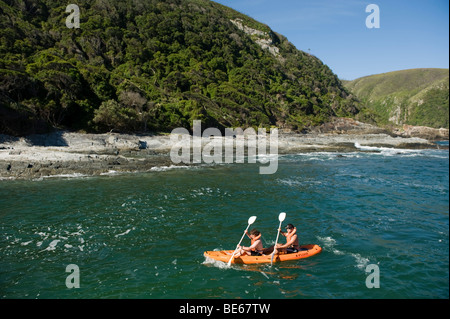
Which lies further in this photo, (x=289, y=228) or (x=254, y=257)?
(x=289, y=228)

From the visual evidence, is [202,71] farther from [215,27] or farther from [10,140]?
[10,140]

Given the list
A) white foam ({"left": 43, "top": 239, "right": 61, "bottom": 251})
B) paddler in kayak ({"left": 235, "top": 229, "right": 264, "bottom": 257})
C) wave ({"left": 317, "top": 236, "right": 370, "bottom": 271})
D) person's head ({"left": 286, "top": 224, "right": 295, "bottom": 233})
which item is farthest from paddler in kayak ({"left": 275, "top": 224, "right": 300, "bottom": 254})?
white foam ({"left": 43, "top": 239, "right": 61, "bottom": 251})

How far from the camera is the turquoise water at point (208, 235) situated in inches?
349

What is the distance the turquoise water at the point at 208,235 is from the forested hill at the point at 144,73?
77.8ft

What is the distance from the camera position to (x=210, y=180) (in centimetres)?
2488

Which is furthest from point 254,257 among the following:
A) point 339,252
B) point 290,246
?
point 339,252

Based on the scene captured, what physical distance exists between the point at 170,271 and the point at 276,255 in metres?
4.03

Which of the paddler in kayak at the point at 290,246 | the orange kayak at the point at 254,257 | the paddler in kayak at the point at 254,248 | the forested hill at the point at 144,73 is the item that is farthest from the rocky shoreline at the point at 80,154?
the paddler in kayak at the point at 290,246

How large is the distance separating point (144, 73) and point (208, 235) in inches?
2825

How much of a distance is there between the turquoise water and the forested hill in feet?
77.8

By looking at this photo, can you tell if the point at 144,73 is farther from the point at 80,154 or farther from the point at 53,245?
the point at 53,245

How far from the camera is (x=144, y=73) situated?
75688 millimetres

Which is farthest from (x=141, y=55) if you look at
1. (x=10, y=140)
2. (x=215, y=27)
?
(x=10, y=140)

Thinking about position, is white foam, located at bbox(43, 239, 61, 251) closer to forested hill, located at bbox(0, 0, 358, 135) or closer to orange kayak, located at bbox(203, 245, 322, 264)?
orange kayak, located at bbox(203, 245, 322, 264)
